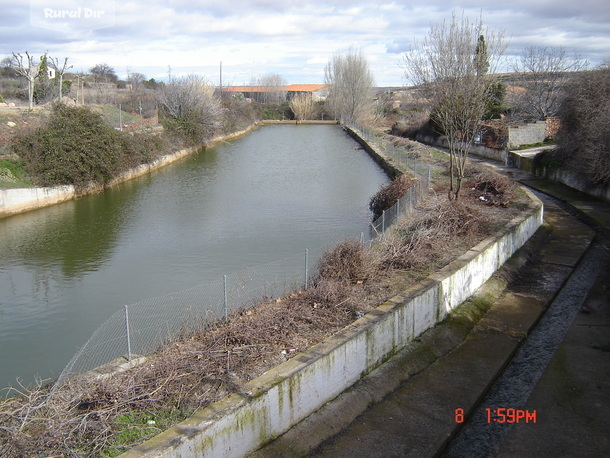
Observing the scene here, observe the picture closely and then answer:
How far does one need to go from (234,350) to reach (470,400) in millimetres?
3947

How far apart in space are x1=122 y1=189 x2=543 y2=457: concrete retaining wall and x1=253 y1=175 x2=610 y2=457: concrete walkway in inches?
8.9

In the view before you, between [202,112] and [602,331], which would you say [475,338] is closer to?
[602,331]

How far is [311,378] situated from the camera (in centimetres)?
804

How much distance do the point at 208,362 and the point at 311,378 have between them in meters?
1.52

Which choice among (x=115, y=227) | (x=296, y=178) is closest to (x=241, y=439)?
(x=115, y=227)

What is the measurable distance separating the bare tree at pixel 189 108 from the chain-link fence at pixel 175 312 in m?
37.4

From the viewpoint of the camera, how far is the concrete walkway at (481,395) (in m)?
7.74

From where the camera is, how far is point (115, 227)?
2173 cm

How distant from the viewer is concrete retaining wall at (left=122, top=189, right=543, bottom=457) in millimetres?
6477

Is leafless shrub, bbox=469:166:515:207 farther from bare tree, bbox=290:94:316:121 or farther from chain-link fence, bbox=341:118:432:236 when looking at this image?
bare tree, bbox=290:94:316:121

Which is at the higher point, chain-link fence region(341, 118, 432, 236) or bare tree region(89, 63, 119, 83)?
bare tree region(89, 63, 119, 83)

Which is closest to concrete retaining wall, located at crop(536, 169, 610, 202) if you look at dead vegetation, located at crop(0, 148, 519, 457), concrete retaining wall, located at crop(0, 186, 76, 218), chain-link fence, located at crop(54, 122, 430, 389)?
dead vegetation, located at crop(0, 148, 519, 457)

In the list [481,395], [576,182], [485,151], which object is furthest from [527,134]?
[481,395]
